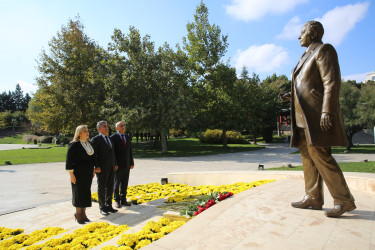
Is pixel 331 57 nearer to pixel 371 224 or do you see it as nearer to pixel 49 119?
pixel 371 224

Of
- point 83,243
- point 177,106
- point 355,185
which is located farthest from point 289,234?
point 177,106

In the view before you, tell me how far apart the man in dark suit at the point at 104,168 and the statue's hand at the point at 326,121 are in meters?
4.44

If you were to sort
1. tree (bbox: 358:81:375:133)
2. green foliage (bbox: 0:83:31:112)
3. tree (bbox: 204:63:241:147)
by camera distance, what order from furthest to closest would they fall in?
1. green foliage (bbox: 0:83:31:112)
2. tree (bbox: 204:63:241:147)
3. tree (bbox: 358:81:375:133)

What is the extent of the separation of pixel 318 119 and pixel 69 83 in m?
26.1

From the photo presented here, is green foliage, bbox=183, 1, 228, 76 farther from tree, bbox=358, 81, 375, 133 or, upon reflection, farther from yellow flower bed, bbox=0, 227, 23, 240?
yellow flower bed, bbox=0, 227, 23, 240

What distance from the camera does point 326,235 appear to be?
2916 millimetres

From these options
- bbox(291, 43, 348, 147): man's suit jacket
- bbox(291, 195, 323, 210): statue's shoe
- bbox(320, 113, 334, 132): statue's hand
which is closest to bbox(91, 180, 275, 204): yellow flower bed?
bbox(291, 195, 323, 210): statue's shoe

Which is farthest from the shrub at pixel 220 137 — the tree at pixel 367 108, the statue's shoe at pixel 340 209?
the statue's shoe at pixel 340 209

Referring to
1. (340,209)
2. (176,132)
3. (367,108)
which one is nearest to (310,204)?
(340,209)

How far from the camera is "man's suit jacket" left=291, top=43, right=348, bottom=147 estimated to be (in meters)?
3.56

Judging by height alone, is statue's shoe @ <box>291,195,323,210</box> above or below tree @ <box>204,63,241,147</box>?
below

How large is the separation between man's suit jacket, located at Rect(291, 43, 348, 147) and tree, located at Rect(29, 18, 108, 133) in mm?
23316

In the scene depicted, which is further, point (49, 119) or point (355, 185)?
point (49, 119)

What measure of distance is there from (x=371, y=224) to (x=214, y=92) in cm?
2422
